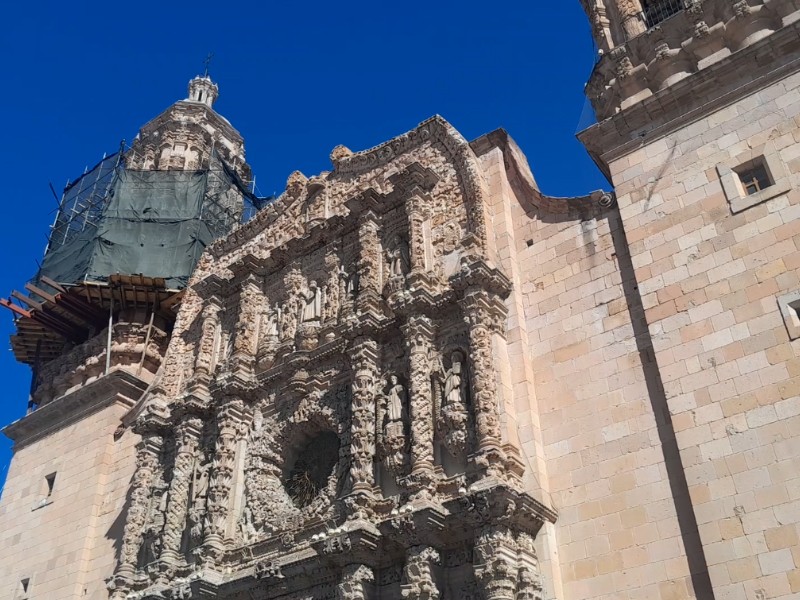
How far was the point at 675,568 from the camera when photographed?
29.8 feet

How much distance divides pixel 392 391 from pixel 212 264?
7709 mm

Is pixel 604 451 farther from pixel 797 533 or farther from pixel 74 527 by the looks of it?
pixel 74 527

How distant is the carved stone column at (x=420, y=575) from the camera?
996 centimetres

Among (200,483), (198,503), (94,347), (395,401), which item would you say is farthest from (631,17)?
(94,347)

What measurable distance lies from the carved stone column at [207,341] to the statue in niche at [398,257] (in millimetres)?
4316

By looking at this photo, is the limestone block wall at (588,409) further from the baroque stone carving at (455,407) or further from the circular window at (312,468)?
the circular window at (312,468)

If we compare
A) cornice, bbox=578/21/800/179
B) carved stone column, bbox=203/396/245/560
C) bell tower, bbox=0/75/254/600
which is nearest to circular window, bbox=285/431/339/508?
carved stone column, bbox=203/396/245/560

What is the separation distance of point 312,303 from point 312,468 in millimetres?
3143

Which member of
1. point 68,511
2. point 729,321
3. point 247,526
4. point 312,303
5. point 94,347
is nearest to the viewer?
point 729,321

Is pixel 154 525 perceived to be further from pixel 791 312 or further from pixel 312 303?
pixel 791 312

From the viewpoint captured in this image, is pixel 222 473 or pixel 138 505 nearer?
pixel 222 473

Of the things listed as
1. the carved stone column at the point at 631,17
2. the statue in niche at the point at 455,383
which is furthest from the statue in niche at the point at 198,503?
the carved stone column at the point at 631,17

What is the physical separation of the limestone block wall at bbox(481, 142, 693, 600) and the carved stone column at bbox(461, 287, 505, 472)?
49 cm

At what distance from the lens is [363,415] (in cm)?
1213
